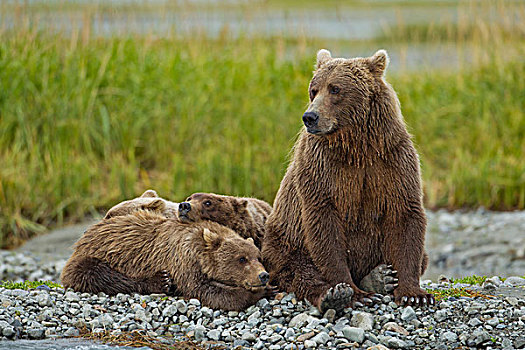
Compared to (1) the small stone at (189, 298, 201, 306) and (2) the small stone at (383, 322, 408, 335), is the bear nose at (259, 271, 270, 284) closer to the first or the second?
(1) the small stone at (189, 298, 201, 306)

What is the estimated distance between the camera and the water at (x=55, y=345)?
4719 millimetres

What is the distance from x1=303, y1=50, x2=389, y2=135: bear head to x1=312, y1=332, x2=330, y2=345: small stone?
1369mm

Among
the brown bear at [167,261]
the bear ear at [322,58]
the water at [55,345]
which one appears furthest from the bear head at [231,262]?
the bear ear at [322,58]

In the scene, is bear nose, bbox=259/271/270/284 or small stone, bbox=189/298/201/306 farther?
small stone, bbox=189/298/201/306

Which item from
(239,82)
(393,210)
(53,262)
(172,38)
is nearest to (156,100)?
(239,82)

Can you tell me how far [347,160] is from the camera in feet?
16.6

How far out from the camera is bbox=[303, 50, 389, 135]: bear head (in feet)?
16.1

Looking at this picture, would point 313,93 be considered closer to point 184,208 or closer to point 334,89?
point 334,89

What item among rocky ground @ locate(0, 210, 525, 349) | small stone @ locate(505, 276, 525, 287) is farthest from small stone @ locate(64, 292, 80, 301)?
small stone @ locate(505, 276, 525, 287)

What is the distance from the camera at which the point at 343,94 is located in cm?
498

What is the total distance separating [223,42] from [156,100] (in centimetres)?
255

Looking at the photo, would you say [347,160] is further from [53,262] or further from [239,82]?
[239,82]

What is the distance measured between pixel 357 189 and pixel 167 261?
1.67 m

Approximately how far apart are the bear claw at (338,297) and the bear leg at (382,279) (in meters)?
0.32
